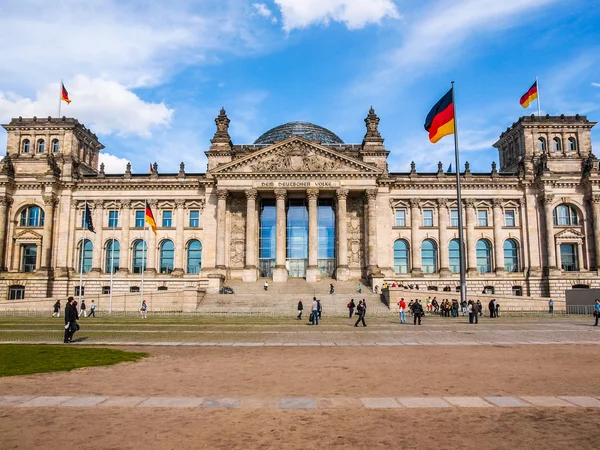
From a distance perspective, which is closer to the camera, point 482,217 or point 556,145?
point 482,217

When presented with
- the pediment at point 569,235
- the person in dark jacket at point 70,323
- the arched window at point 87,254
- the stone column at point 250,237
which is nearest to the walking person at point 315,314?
the person in dark jacket at point 70,323

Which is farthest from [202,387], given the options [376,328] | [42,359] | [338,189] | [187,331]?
[338,189]

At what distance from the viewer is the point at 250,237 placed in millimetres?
65250

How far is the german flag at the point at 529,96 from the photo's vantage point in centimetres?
6512

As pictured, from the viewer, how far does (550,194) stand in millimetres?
69500

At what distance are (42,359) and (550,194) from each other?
68.6m

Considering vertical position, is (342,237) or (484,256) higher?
(342,237)

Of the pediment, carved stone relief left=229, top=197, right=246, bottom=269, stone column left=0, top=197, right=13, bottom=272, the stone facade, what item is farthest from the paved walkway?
stone column left=0, top=197, right=13, bottom=272

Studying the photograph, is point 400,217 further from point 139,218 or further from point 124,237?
point 124,237

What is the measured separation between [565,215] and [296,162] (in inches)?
1540

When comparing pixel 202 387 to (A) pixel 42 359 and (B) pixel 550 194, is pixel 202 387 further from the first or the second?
(B) pixel 550 194

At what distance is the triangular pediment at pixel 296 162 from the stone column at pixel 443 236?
11.8 m

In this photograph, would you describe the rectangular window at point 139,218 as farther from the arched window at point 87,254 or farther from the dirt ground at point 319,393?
the dirt ground at point 319,393

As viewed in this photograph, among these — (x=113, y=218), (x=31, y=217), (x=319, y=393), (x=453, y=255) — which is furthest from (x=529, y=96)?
(x=31, y=217)
